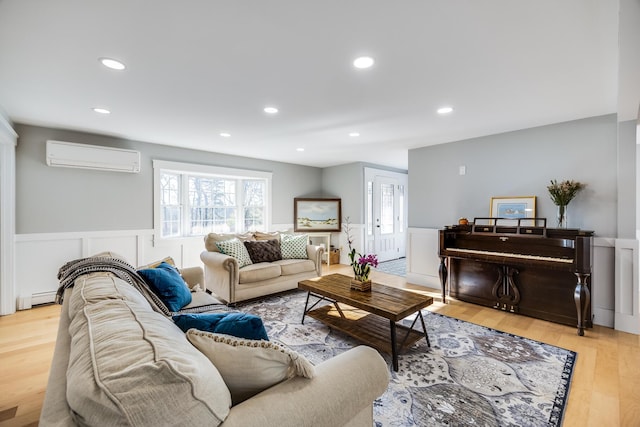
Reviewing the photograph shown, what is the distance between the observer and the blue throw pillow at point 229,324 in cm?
114

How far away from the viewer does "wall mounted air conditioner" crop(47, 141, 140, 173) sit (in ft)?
11.8

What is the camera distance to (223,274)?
3.58 meters

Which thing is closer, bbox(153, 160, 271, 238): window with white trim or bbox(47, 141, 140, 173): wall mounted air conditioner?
bbox(47, 141, 140, 173): wall mounted air conditioner

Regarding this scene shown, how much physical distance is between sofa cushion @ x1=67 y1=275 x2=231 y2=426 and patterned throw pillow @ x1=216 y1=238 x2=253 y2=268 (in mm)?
2895

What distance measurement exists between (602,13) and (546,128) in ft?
7.51

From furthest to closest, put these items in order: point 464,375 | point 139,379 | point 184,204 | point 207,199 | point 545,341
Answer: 1. point 207,199
2. point 184,204
3. point 545,341
4. point 464,375
5. point 139,379

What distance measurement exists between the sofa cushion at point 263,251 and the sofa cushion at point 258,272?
0.10 metres

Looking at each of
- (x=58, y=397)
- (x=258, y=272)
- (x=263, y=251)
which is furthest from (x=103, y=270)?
(x=263, y=251)

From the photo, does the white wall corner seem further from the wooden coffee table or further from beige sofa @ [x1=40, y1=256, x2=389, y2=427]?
the wooden coffee table

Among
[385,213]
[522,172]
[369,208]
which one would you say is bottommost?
[385,213]

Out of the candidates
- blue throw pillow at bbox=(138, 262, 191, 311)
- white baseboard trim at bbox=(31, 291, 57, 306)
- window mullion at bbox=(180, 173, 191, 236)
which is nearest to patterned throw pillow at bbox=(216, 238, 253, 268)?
window mullion at bbox=(180, 173, 191, 236)

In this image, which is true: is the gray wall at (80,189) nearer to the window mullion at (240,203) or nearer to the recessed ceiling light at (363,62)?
the window mullion at (240,203)

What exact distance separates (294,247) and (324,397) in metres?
3.49

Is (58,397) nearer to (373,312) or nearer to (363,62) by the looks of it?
(373,312)
